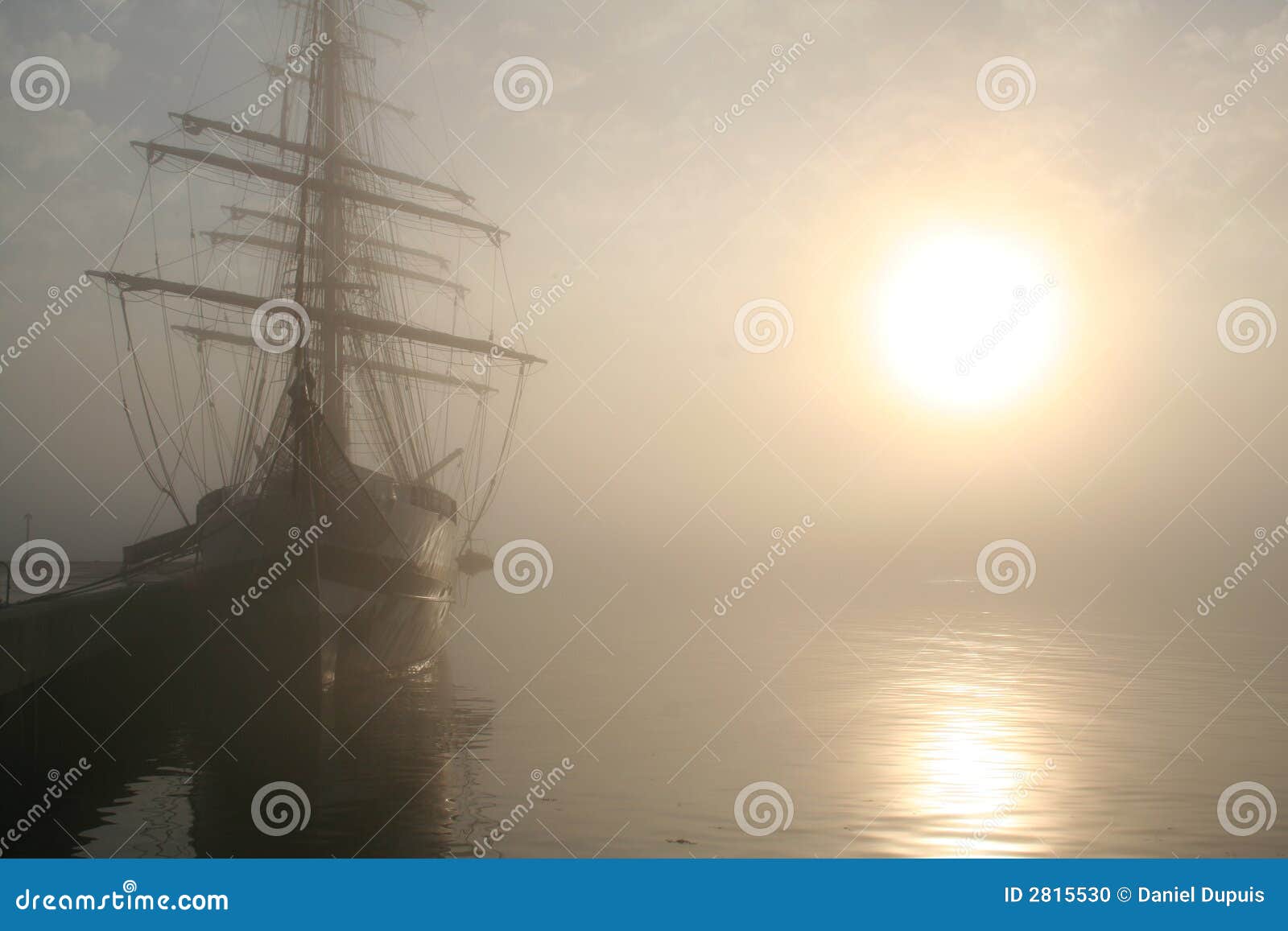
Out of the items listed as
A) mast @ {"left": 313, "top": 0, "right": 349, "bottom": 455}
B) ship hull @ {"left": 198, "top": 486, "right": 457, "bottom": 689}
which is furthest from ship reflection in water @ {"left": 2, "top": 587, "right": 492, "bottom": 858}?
mast @ {"left": 313, "top": 0, "right": 349, "bottom": 455}

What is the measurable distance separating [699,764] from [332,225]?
28.6 metres

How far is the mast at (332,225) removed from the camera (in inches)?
1411

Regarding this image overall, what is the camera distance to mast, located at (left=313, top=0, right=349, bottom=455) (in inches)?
1411

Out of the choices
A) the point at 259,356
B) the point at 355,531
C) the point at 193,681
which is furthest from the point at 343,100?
the point at 193,681

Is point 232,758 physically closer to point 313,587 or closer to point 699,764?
point 313,587

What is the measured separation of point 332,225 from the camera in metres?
38.6

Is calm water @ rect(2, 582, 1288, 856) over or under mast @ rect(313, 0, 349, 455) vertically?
under

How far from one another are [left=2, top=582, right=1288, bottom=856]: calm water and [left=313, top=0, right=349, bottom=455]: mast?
1052 centimetres

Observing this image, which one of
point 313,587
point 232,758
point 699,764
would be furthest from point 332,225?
point 699,764

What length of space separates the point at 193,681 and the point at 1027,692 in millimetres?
23733

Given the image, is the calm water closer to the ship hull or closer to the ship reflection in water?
the ship reflection in water

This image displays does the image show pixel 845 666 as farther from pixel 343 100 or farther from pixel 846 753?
pixel 343 100

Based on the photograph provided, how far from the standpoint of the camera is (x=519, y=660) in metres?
39.7

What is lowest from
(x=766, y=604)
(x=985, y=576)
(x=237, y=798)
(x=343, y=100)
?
(x=237, y=798)
